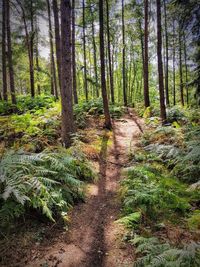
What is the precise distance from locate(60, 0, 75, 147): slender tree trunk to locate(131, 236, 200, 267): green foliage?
5.20 meters

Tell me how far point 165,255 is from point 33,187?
2.31 m

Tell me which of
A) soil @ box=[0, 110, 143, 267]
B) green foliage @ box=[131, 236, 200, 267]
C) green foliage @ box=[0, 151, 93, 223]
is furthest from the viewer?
green foliage @ box=[0, 151, 93, 223]

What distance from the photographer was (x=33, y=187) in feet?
13.5

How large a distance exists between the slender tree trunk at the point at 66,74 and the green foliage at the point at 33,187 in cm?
265

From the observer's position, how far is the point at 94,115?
14422mm

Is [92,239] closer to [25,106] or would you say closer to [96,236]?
[96,236]

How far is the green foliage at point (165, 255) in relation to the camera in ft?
9.58

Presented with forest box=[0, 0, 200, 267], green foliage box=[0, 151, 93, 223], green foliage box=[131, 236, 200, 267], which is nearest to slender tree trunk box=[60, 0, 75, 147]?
forest box=[0, 0, 200, 267]

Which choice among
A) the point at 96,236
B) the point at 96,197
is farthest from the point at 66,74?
the point at 96,236

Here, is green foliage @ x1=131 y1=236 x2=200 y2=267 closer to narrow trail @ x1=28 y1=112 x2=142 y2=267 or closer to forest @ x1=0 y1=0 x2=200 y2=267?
A: forest @ x1=0 y1=0 x2=200 y2=267

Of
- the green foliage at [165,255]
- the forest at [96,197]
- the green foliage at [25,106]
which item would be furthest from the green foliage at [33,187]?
the green foliage at [25,106]

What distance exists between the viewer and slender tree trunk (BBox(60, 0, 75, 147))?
7832mm

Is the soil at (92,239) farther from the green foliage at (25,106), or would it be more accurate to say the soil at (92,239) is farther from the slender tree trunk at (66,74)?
the green foliage at (25,106)

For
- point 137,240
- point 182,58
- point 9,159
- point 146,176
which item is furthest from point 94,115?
point 182,58
